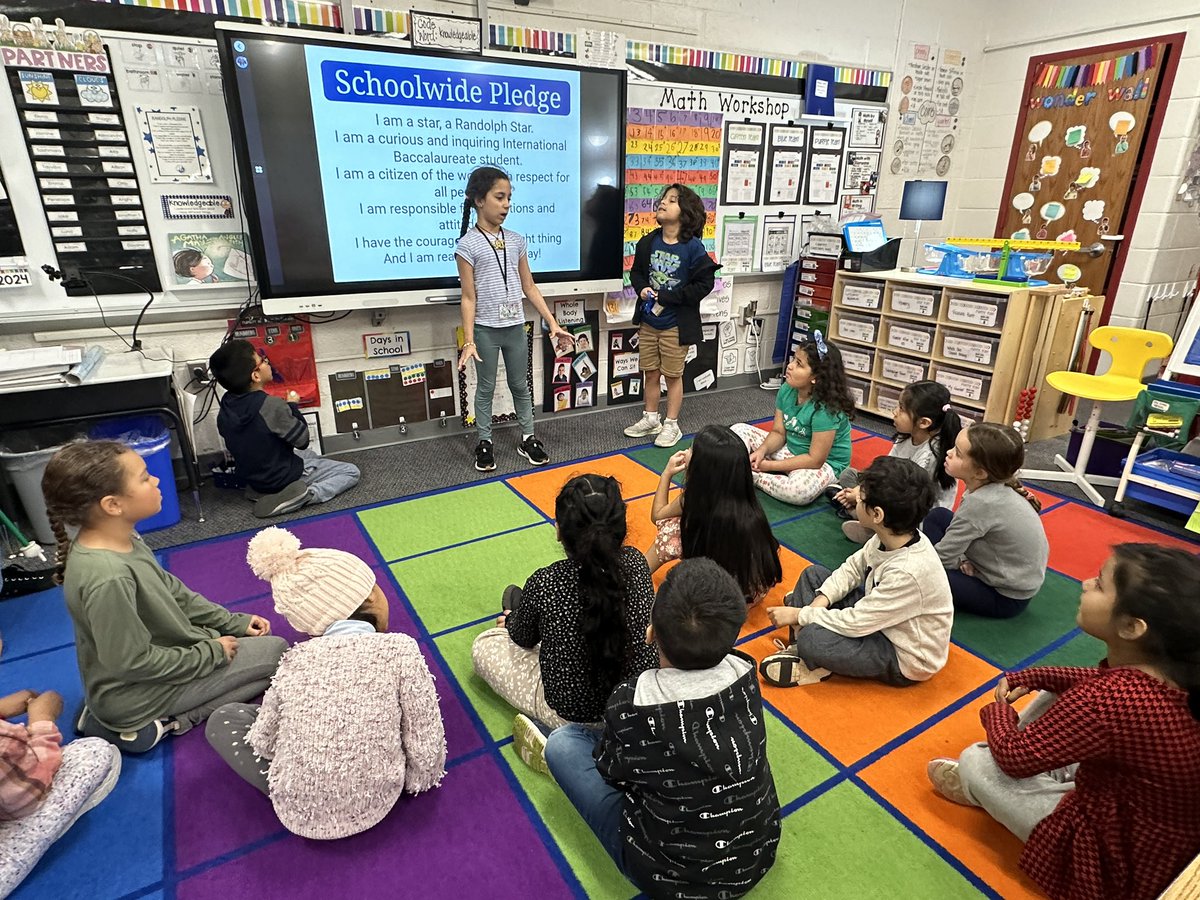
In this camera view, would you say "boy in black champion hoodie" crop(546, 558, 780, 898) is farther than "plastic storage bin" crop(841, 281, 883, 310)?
No

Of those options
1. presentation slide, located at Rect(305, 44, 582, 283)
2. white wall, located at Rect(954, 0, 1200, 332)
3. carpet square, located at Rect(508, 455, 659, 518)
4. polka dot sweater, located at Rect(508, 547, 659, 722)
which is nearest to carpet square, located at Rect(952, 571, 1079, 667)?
polka dot sweater, located at Rect(508, 547, 659, 722)

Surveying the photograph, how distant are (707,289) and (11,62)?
309 centimetres

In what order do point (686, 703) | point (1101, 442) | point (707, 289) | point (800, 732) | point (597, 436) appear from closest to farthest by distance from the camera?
point (686, 703), point (800, 732), point (1101, 442), point (707, 289), point (597, 436)

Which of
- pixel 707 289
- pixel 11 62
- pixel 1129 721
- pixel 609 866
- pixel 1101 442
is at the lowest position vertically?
pixel 609 866

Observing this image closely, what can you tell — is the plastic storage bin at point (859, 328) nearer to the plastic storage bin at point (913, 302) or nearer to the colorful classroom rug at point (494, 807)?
the plastic storage bin at point (913, 302)

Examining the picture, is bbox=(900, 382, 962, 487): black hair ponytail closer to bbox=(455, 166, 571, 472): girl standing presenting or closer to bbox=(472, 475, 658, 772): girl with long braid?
bbox=(472, 475, 658, 772): girl with long braid

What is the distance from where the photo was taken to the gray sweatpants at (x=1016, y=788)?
1.43 m

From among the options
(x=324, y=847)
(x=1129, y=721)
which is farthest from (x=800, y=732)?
(x=324, y=847)

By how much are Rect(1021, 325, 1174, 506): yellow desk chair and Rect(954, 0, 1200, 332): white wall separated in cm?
171

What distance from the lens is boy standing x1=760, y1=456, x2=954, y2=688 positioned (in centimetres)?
181

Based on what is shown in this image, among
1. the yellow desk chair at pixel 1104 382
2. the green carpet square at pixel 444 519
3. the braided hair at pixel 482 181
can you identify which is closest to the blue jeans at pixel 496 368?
the green carpet square at pixel 444 519

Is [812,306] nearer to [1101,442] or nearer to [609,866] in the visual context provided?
[1101,442]

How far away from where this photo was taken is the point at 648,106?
3912 mm

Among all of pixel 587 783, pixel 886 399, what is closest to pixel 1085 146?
pixel 886 399
